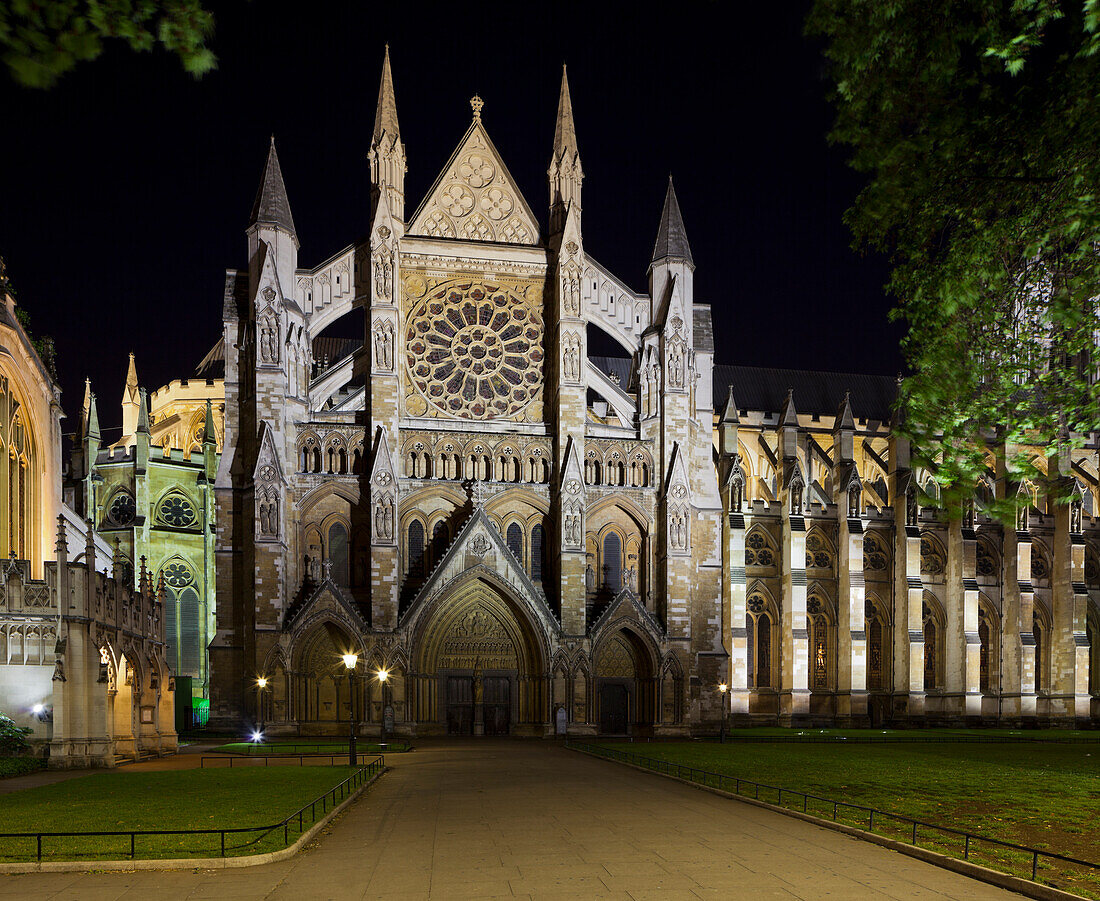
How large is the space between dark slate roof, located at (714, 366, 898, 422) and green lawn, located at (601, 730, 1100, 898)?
32938 millimetres

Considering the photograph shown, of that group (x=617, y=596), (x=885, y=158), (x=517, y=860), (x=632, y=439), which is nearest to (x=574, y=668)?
(x=617, y=596)

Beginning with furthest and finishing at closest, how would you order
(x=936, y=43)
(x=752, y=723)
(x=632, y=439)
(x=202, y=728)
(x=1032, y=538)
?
(x=1032, y=538) < (x=752, y=723) < (x=632, y=439) < (x=202, y=728) < (x=936, y=43)

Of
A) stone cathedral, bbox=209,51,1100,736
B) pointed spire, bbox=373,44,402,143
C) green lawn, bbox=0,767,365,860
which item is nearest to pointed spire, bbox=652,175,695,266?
stone cathedral, bbox=209,51,1100,736

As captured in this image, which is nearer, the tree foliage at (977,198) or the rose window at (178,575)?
the tree foliage at (977,198)

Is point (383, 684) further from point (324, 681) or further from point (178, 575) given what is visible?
point (178, 575)

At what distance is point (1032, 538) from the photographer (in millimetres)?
64750

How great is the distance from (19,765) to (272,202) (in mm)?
27460

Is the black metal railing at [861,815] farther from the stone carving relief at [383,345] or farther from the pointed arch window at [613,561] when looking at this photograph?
the stone carving relief at [383,345]

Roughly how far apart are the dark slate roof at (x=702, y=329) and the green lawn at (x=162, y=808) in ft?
95.4

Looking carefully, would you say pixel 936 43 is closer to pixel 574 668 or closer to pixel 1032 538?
pixel 574 668

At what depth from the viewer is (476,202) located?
164 feet

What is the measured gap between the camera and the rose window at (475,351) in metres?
47.8

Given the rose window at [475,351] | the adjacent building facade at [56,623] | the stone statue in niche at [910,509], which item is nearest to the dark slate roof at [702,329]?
the rose window at [475,351]

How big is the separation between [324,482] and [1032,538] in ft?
139
